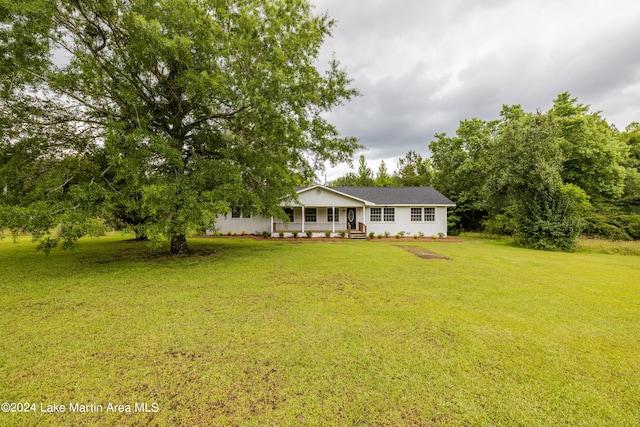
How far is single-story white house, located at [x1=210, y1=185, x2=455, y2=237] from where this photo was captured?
2062cm

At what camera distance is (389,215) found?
2158 centimetres

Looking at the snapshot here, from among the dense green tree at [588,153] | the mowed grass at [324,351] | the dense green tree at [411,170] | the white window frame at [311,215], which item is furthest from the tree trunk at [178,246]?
the dense green tree at [411,170]

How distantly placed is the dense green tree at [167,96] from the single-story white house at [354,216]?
9.69 metres

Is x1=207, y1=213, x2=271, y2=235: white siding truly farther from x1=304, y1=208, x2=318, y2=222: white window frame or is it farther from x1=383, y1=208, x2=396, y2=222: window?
x1=383, y1=208, x2=396, y2=222: window

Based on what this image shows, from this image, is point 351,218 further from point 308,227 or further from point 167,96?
point 167,96

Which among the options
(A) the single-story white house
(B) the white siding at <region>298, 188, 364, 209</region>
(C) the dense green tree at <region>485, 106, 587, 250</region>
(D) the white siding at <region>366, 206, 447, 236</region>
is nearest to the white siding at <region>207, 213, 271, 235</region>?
(A) the single-story white house

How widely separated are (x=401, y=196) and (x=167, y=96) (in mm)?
18371

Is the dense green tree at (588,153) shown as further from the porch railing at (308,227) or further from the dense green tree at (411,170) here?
the porch railing at (308,227)

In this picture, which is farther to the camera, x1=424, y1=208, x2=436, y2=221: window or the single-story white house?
x1=424, y1=208, x2=436, y2=221: window

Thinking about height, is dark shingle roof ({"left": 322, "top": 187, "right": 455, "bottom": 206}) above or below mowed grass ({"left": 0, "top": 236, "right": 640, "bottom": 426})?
above

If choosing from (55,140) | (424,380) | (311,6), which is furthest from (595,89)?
(55,140)

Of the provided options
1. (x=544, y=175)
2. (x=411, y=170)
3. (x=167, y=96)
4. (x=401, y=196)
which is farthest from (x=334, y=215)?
(x=411, y=170)

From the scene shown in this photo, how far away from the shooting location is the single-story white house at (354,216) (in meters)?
20.6

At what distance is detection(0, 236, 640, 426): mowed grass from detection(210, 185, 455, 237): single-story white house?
1376 centimetres
